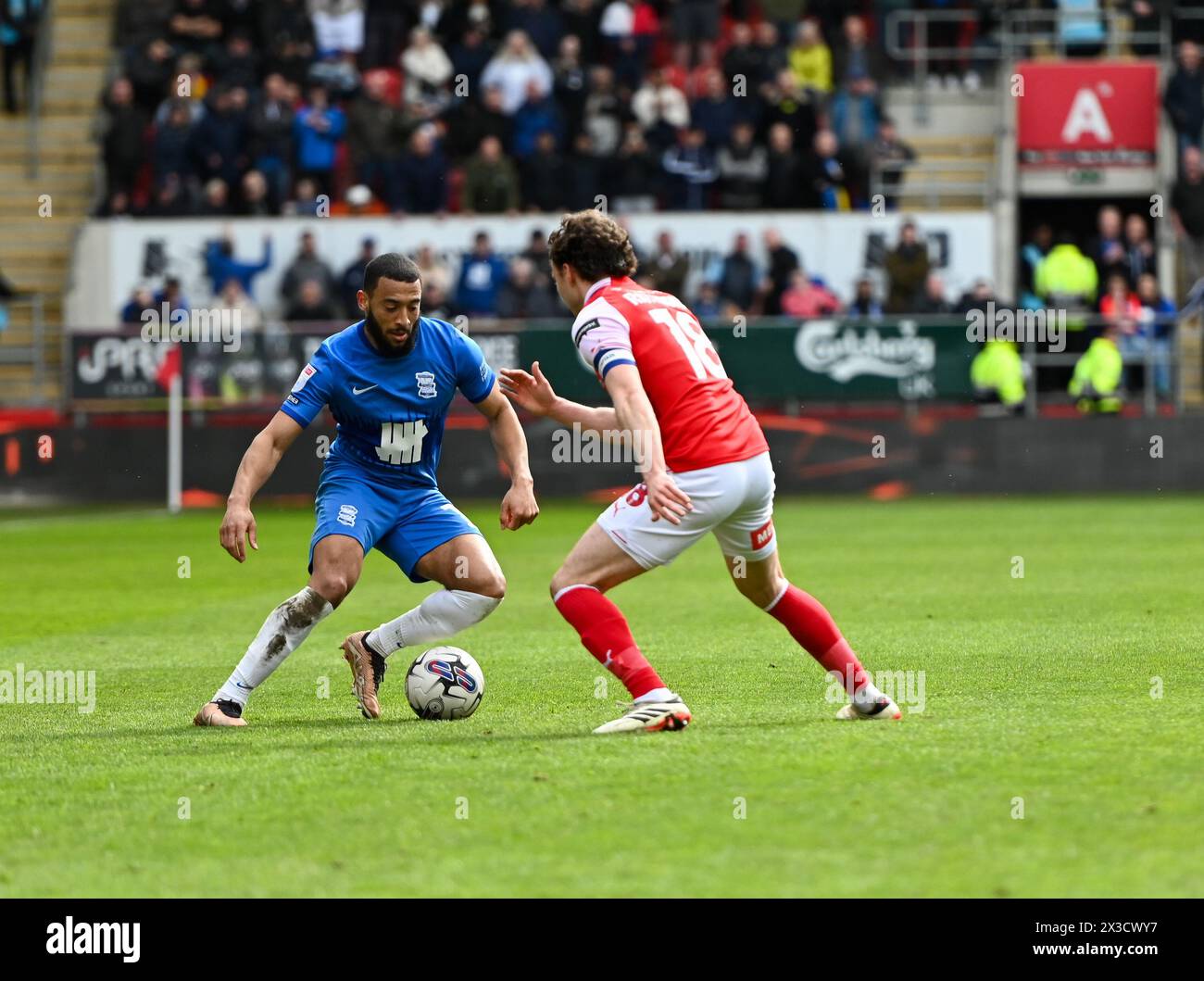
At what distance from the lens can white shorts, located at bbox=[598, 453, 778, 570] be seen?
781 cm

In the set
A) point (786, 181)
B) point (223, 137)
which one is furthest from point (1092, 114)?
point (223, 137)

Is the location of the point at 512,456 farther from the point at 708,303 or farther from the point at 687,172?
the point at 687,172

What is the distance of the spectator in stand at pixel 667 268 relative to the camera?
2620cm

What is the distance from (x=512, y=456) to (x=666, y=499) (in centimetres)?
161

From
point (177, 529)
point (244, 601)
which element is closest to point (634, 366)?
point (244, 601)

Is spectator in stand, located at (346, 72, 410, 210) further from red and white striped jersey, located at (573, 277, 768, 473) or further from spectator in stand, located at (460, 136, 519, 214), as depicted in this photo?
red and white striped jersey, located at (573, 277, 768, 473)

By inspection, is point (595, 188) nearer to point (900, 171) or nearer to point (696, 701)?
point (900, 171)

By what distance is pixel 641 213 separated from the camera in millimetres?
27578

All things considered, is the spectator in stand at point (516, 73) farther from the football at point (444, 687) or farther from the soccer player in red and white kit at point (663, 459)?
the soccer player in red and white kit at point (663, 459)

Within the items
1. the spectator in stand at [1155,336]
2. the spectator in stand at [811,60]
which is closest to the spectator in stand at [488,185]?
the spectator in stand at [811,60]

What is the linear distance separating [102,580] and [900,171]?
53.1 ft
